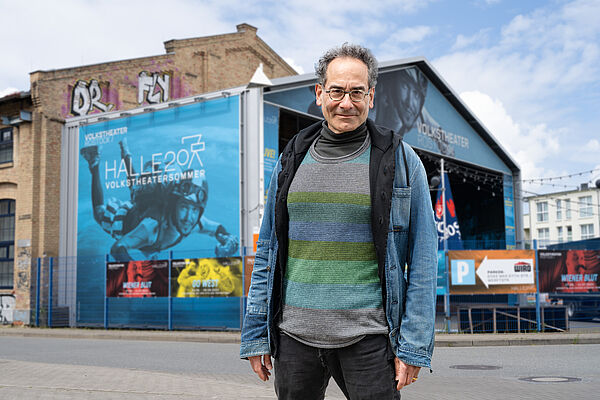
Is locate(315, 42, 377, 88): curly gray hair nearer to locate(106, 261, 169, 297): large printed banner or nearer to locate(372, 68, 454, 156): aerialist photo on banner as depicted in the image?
locate(106, 261, 169, 297): large printed banner

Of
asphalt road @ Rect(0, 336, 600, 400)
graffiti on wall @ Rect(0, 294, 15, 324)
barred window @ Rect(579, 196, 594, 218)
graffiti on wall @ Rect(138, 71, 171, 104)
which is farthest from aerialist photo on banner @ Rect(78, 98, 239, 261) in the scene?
barred window @ Rect(579, 196, 594, 218)

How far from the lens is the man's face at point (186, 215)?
19.0 meters

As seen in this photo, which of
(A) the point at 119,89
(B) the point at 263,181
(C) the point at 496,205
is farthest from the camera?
(C) the point at 496,205

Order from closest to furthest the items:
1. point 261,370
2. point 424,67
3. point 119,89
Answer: point 261,370, point 119,89, point 424,67

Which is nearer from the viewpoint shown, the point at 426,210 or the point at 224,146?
the point at 426,210

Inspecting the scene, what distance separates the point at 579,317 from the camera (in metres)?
18.2

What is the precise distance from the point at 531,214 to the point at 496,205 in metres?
44.7

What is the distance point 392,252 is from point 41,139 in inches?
828

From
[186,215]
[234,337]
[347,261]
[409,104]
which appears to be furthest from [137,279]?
[347,261]

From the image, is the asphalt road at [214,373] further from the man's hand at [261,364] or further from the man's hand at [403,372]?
the man's hand at [403,372]

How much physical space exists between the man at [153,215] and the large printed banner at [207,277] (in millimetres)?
1074

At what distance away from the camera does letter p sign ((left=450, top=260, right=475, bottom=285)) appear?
15.7 m

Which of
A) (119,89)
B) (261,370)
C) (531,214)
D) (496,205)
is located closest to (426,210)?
(261,370)

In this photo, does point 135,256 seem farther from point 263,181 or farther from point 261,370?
point 261,370
